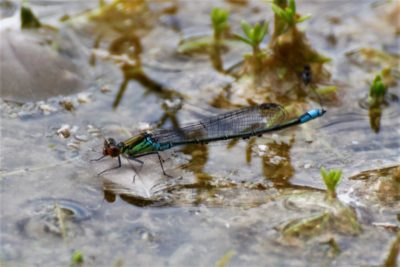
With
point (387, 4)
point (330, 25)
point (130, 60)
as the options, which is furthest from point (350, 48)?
point (130, 60)

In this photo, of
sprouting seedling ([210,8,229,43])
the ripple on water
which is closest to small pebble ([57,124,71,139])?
the ripple on water

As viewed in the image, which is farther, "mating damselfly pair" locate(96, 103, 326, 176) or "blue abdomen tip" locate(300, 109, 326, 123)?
"blue abdomen tip" locate(300, 109, 326, 123)

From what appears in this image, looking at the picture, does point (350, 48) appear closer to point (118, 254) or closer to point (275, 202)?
point (275, 202)

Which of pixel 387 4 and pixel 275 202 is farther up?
pixel 387 4

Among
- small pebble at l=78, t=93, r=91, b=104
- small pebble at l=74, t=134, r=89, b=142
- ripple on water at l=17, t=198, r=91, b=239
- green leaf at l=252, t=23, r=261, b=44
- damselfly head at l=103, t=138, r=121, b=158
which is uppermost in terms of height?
green leaf at l=252, t=23, r=261, b=44

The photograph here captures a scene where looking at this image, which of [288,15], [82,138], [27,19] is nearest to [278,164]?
[288,15]

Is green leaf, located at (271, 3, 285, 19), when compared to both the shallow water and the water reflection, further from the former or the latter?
the water reflection
